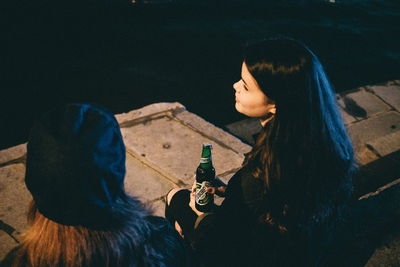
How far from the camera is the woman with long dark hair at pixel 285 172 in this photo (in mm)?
1410

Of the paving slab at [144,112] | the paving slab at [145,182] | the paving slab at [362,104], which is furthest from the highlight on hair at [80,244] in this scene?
the paving slab at [362,104]

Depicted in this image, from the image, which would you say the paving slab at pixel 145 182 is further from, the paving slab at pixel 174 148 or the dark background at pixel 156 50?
the dark background at pixel 156 50

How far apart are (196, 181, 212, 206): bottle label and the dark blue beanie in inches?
39.6

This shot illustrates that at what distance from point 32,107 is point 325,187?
16.0 feet

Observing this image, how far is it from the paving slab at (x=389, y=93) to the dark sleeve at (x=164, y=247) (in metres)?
4.94

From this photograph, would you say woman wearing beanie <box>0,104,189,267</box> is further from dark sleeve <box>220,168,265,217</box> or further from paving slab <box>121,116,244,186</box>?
paving slab <box>121,116,244,186</box>

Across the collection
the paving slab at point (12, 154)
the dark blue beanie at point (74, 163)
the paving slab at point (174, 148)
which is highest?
the dark blue beanie at point (74, 163)

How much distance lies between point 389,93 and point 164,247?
5594mm

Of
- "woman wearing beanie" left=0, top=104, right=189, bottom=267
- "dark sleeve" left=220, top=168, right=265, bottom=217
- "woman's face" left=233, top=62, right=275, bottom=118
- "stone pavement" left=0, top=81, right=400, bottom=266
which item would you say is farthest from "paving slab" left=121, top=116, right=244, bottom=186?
"woman wearing beanie" left=0, top=104, right=189, bottom=267

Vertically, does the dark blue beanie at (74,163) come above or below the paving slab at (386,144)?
above

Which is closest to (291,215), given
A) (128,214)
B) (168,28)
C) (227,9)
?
(128,214)

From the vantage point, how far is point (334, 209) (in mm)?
1602

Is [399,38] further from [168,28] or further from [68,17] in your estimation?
[68,17]

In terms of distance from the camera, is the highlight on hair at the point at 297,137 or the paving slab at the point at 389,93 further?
the paving slab at the point at 389,93
